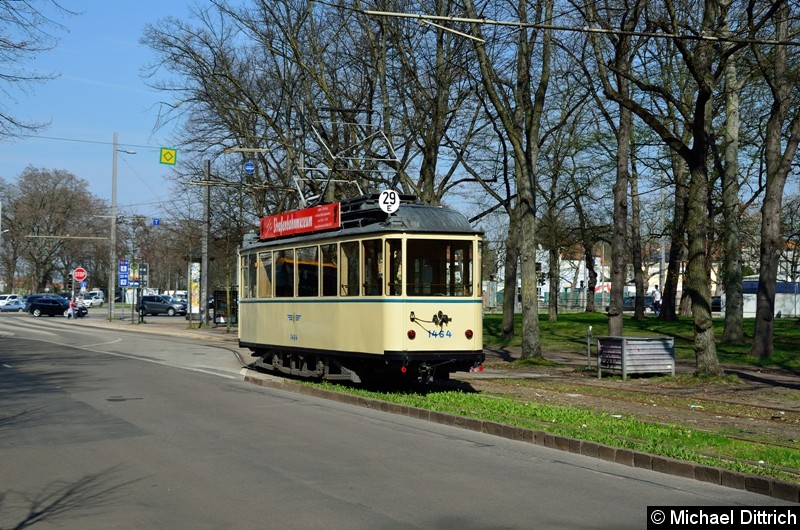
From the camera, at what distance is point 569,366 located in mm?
25062

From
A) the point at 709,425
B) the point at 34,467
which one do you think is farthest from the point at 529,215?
the point at 34,467

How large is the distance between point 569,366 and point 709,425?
11.6m

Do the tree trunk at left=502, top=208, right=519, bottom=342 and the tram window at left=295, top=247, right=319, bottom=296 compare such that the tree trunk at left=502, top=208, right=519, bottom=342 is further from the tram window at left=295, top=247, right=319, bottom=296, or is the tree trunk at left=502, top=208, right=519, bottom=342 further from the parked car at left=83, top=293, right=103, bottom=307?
the parked car at left=83, top=293, right=103, bottom=307

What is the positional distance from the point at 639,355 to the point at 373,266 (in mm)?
7229

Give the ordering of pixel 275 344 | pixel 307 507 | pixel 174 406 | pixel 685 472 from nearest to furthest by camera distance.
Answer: pixel 307 507, pixel 685 472, pixel 174 406, pixel 275 344

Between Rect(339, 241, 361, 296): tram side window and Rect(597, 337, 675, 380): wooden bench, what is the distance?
661cm

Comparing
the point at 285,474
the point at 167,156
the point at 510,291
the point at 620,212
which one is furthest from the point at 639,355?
the point at 167,156

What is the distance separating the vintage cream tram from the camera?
56.1 feet

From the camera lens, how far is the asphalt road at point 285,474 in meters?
7.77

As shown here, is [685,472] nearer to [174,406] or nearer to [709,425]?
[709,425]

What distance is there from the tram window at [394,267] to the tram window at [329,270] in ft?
6.20

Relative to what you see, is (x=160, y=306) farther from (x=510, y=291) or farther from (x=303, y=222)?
(x=303, y=222)

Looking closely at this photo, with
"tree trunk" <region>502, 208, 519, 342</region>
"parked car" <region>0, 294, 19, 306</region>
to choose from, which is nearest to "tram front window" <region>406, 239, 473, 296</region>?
"tree trunk" <region>502, 208, 519, 342</region>

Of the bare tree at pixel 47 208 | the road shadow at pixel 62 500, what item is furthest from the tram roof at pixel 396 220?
the bare tree at pixel 47 208
